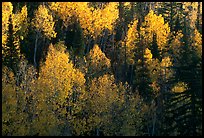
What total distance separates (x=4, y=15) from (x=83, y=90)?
20.7 meters

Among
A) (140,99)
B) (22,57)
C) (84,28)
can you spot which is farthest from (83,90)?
(84,28)

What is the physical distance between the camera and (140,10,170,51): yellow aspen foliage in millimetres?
67000

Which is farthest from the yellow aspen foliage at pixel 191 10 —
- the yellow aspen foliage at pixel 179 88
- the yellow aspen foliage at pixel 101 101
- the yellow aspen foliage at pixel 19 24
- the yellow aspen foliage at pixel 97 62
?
the yellow aspen foliage at pixel 101 101

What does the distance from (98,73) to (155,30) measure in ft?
49.5

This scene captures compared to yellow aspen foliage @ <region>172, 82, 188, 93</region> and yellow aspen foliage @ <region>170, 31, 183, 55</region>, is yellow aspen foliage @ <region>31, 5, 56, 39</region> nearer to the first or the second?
yellow aspen foliage @ <region>170, 31, 183, 55</region>

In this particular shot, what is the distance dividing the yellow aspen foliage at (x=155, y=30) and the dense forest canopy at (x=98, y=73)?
17cm

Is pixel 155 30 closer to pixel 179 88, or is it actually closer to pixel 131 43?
pixel 131 43

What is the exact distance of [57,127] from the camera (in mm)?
45688

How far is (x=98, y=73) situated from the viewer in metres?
59.5

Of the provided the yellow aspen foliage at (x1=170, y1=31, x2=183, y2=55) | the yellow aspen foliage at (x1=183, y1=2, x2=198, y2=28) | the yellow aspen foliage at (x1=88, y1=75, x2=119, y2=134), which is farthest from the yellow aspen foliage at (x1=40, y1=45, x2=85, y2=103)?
the yellow aspen foliage at (x1=183, y1=2, x2=198, y2=28)

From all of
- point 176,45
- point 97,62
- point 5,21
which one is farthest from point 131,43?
point 5,21

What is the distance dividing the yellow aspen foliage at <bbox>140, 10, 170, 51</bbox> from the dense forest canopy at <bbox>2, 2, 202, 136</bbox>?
174 millimetres

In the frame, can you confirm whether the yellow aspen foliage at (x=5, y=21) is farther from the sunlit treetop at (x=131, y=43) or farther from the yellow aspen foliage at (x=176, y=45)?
the yellow aspen foliage at (x=176, y=45)

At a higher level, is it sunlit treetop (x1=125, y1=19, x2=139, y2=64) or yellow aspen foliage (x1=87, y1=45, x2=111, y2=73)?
sunlit treetop (x1=125, y1=19, x2=139, y2=64)
